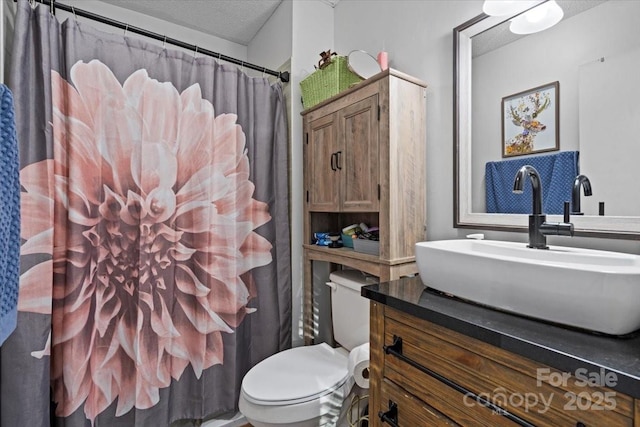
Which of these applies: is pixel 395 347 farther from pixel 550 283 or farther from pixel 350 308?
pixel 350 308

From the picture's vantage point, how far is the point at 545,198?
1.08m

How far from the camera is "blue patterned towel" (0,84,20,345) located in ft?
2.11

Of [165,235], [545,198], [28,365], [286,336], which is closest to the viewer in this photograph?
[545,198]

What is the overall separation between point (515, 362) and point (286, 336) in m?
1.51

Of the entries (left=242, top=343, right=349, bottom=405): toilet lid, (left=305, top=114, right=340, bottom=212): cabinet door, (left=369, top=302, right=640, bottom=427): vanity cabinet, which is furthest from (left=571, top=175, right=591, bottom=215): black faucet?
(left=242, top=343, right=349, bottom=405): toilet lid

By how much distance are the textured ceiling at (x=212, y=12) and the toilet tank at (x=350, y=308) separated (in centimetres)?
177

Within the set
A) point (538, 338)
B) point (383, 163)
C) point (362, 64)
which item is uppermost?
point (362, 64)

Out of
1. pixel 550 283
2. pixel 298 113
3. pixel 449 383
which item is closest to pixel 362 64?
pixel 298 113

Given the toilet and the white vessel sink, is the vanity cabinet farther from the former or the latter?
the toilet

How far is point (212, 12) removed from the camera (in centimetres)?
209

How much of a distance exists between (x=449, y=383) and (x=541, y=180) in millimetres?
779

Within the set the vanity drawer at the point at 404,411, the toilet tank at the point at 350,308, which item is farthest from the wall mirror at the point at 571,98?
the vanity drawer at the point at 404,411

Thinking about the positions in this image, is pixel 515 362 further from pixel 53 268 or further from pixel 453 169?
pixel 53 268

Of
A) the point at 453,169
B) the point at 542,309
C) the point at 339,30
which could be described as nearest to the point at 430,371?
the point at 542,309
